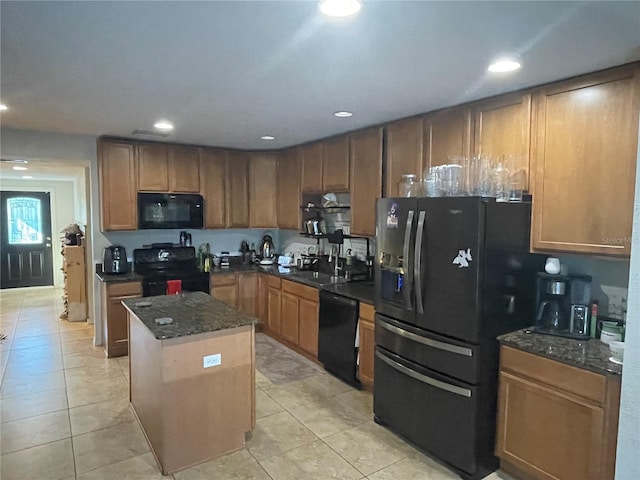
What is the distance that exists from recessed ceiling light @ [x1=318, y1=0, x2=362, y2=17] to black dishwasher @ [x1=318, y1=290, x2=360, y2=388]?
242cm

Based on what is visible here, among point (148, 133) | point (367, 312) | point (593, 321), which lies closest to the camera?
point (593, 321)

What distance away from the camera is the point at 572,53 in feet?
6.54

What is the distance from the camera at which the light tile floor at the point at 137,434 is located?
2.51 metres

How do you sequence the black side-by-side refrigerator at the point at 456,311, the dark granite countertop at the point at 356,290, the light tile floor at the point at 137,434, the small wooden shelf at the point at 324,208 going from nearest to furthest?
the black side-by-side refrigerator at the point at 456,311 < the light tile floor at the point at 137,434 < the dark granite countertop at the point at 356,290 < the small wooden shelf at the point at 324,208

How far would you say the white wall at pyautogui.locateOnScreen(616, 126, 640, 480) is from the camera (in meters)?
1.81

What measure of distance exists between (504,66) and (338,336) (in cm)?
253

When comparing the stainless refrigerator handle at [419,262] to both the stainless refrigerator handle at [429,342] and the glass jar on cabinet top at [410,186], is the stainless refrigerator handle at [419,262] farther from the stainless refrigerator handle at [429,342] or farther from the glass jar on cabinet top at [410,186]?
the glass jar on cabinet top at [410,186]

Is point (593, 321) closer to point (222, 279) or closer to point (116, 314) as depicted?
point (222, 279)

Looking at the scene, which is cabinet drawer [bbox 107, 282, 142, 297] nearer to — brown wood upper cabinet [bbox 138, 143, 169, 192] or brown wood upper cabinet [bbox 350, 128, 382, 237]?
brown wood upper cabinet [bbox 138, 143, 169, 192]

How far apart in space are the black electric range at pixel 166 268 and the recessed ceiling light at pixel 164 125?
62.0 inches

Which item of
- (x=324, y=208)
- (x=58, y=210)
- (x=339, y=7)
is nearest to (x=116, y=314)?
(x=324, y=208)

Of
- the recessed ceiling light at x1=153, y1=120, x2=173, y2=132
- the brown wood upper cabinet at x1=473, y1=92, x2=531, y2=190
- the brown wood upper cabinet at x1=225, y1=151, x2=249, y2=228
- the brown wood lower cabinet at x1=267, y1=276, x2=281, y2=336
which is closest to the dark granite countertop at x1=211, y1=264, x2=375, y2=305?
the brown wood lower cabinet at x1=267, y1=276, x2=281, y2=336

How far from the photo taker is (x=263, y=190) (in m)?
5.44

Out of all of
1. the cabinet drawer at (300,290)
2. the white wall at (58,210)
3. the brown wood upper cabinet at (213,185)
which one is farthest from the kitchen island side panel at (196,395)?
the white wall at (58,210)
